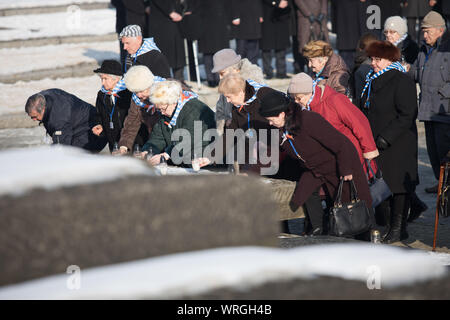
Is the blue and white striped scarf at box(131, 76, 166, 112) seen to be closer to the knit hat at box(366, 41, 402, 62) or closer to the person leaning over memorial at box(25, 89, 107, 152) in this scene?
the person leaning over memorial at box(25, 89, 107, 152)

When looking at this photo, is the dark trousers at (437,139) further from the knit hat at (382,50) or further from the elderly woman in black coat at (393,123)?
the knit hat at (382,50)

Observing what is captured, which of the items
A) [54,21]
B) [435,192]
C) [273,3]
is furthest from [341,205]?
[54,21]

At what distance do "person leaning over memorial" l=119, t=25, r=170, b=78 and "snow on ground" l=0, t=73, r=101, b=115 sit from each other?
310 cm

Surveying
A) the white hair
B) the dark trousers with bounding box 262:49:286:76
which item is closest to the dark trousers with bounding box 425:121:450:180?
the white hair

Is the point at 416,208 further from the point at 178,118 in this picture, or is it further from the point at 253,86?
the point at 178,118

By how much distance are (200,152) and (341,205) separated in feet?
4.59

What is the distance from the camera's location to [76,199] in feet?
7.60

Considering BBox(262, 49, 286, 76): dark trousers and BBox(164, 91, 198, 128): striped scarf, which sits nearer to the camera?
BBox(164, 91, 198, 128): striped scarf

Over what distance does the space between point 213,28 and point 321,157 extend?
619 cm

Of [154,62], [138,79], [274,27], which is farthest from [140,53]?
[274,27]

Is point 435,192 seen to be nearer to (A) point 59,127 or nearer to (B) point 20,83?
(A) point 59,127

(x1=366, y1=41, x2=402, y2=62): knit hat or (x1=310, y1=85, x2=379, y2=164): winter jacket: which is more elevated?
(x1=366, y1=41, x2=402, y2=62): knit hat

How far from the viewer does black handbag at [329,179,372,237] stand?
17.5 feet

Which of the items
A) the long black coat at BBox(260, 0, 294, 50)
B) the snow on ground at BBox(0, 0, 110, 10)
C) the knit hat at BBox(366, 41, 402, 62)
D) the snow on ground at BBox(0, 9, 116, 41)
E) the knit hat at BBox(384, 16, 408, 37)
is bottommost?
the knit hat at BBox(366, 41, 402, 62)
